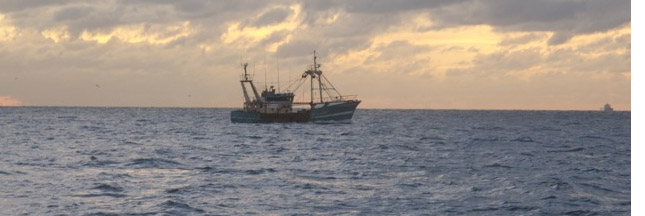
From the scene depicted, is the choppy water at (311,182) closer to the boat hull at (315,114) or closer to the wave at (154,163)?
the wave at (154,163)

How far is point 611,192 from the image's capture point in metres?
30.5

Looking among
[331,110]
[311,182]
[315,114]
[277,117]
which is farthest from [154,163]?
[331,110]

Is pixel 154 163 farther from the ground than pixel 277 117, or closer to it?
closer to it

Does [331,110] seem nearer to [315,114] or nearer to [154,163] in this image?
[315,114]

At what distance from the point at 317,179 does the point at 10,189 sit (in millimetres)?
14290

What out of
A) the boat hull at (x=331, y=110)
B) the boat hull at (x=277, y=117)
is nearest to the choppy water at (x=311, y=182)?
the boat hull at (x=277, y=117)

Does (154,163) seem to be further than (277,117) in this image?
No

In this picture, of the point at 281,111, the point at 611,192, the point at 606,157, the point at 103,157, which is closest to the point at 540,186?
the point at 611,192

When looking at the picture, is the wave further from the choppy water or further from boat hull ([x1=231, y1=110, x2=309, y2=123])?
boat hull ([x1=231, y1=110, x2=309, y2=123])

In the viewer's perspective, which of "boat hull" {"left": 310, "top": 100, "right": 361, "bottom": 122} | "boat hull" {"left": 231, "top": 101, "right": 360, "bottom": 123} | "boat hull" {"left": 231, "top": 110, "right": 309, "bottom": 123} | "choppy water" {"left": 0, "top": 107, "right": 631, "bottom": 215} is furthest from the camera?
"boat hull" {"left": 310, "top": 100, "right": 361, "bottom": 122}

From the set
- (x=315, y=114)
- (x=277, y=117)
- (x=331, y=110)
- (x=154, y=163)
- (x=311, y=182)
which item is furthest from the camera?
(x=331, y=110)

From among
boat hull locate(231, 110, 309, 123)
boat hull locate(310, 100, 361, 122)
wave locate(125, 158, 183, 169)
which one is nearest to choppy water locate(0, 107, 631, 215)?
wave locate(125, 158, 183, 169)

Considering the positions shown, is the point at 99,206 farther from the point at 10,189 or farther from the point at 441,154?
the point at 441,154

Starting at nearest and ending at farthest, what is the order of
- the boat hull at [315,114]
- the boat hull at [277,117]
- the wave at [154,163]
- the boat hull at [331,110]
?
the wave at [154,163] → the boat hull at [277,117] → the boat hull at [315,114] → the boat hull at [331,110]
